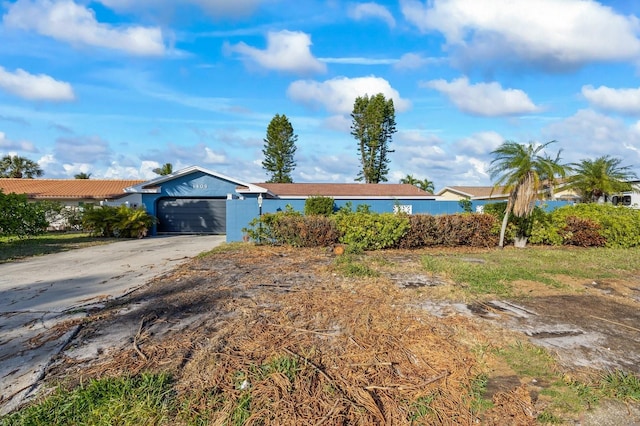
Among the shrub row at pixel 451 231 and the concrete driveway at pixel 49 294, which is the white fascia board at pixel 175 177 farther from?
the shrub row at pixel 451 231

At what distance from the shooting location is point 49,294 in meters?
6.09

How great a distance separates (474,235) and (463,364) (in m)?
9.71

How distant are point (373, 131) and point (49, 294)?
3247 cm

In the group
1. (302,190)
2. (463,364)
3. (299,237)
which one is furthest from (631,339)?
(302,190)

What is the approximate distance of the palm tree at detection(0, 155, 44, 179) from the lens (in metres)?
32.4

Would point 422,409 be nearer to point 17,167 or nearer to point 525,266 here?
point 525,266

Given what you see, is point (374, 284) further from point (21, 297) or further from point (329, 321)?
point (21, 297)

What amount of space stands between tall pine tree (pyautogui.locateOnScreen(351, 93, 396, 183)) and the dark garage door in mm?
19595

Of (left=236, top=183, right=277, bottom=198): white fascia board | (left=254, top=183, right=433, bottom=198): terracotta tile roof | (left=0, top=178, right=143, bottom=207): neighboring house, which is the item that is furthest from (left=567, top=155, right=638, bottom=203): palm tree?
(left=0, top=178, right=143, bottom=207): neighboring house

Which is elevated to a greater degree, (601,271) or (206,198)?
(206,198)

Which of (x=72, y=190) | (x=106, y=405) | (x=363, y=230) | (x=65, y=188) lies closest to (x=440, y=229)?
(x=363, y=230)

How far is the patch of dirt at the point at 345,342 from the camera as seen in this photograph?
2.73 m

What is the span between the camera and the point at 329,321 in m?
4.47

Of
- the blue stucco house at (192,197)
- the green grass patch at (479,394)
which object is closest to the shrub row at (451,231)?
the blue stucco house at (192,197)
